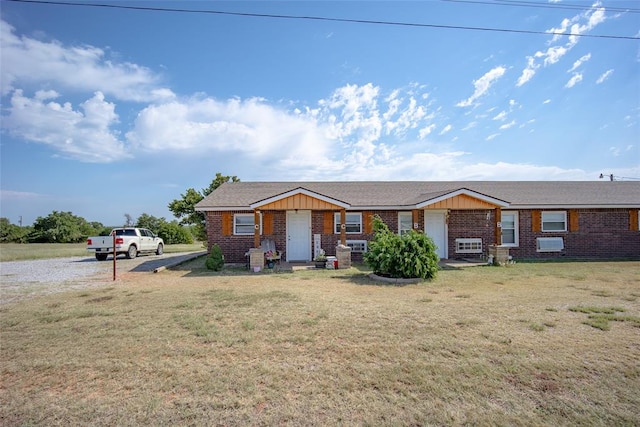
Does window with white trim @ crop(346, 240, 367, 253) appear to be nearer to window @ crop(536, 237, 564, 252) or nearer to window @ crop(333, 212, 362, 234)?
window @ crop(333, 212, 362, 234)

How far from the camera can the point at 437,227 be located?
1506 centimetres

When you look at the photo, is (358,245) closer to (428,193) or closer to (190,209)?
(428,193)

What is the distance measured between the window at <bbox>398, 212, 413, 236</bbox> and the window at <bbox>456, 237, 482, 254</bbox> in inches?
95.6

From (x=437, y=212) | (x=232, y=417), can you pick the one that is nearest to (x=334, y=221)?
(x=437, y=212)

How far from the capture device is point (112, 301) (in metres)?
7.36

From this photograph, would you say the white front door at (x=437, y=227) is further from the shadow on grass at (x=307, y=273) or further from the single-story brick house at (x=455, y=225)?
the shadow on grass at (x=307, y=273)

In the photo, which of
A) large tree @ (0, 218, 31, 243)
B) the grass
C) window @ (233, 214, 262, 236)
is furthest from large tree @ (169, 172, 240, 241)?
large tree @ (0, 218, 31, 243)

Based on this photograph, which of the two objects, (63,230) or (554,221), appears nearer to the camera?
(554,221)

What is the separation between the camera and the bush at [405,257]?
30.1 ft

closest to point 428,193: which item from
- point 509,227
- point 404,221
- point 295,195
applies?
point 404,221

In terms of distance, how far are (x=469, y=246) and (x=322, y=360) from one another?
13128 millimetres

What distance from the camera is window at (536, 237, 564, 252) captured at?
15.0 m

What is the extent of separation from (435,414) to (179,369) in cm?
301

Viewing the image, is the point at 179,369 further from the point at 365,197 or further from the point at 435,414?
the point at 365,197
